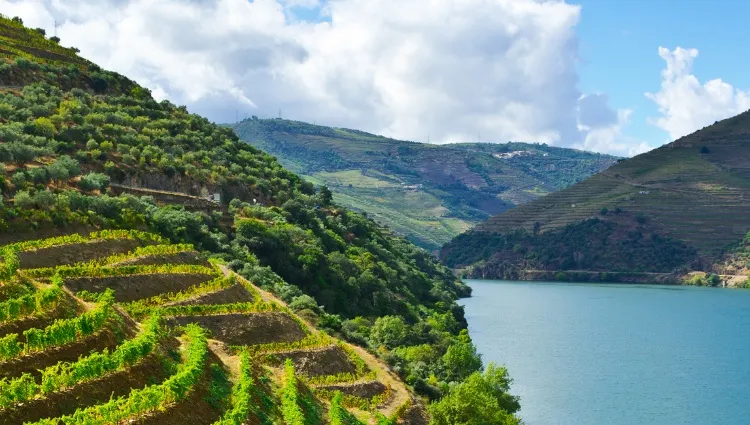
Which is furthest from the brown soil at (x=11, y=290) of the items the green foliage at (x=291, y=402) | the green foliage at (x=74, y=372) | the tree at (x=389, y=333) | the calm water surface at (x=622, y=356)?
the calm water surface at (x=622, y=356)

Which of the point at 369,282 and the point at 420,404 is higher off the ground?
the point at 369,282

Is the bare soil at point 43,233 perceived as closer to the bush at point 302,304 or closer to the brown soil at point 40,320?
the bush at point 302,304

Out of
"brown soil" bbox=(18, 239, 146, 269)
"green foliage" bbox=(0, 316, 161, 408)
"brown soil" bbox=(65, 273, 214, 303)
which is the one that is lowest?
"green foliage" bbox=(0, 316, 161, 408)

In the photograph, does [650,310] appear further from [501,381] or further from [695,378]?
[501,381]

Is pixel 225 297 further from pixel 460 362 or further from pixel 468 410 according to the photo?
pixel 460 362

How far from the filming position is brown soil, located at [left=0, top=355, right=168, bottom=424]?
21.8m

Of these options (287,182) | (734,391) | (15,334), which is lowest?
(734,391)

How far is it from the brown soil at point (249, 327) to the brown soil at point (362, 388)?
16.7 feet

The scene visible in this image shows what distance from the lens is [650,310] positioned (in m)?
149

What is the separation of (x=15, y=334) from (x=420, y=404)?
28584mm

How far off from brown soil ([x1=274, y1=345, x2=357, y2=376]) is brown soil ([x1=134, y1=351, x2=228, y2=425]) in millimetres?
13339

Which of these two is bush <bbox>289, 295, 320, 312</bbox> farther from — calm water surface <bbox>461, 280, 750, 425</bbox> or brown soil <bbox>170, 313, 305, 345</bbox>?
calm water surface <bbox>461, 280, 750, 425</bbox>

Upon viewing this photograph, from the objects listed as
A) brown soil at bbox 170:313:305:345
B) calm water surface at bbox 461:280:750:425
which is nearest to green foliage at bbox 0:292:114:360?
brown soil at bbox 170:313:305:345

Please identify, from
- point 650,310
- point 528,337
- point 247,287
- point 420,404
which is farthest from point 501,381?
point 650,310
